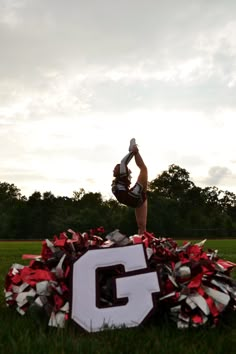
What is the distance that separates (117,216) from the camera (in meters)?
60.5

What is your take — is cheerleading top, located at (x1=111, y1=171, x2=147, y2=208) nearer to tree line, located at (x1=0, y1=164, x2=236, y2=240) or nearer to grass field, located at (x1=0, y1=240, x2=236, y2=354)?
grass field, located at (x1=0, y1=240, x2=236, y2=354)

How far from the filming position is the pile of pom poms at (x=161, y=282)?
3.98 metres

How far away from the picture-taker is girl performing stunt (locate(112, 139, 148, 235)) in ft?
23.1

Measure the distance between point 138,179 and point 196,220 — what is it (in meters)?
65.2

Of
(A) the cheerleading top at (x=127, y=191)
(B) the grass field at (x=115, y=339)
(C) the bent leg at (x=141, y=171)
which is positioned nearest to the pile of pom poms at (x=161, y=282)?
(B) the grass field at (x=115, y=339)

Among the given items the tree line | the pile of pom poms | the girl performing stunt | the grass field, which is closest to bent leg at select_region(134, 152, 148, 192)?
the girl performing stunt

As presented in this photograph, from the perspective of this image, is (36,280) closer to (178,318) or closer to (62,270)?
(62,270)

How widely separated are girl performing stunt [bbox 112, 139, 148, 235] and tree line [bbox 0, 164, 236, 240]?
43.7 m

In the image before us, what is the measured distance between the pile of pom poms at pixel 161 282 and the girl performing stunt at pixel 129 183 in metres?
2.17

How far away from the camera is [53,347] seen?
3209 mm

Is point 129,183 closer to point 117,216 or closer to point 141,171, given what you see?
point 141,171

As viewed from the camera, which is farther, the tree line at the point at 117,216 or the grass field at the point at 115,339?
the tree line at the point at 117,216

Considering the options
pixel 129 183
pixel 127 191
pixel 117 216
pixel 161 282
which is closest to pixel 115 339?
pixel 161 282

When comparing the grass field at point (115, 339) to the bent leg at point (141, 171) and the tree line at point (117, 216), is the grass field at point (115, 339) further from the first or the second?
the tree line at point (117, 216)
